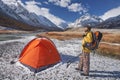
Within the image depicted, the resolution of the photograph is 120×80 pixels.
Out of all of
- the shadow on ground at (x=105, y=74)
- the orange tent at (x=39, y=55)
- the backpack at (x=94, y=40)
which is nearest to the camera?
the backpack at (x=94, y=40)

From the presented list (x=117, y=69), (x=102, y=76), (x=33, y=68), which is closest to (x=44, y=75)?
(x=33, y=68)

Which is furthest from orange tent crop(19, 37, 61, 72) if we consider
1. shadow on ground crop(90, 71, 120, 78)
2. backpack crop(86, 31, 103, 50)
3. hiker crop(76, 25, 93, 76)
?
backpack crop(86, 31, 103, 50)

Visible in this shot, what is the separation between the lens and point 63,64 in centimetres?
1947

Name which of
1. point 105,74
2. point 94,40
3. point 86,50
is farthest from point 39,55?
point 105,74

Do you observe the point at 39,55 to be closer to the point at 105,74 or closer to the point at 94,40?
the point at 94,40

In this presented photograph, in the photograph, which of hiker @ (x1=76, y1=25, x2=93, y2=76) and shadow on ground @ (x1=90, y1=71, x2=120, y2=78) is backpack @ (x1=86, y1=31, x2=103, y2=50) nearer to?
hiker @ (x1=76, y1=25, x2=93, y2=76)

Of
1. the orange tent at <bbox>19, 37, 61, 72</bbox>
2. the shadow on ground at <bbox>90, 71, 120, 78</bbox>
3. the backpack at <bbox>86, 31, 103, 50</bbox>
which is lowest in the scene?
the shadow on ground at <bbox>90, 71, 120, 78</bbox>

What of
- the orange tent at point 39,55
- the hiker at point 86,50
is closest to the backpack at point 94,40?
the hiker at point 86,50

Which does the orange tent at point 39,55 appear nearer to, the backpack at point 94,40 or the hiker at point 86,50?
the hiker at point 86,50

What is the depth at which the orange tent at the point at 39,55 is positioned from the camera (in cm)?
1720

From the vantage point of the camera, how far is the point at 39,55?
17531 mm

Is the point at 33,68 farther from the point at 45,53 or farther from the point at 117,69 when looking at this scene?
the point at 117,69

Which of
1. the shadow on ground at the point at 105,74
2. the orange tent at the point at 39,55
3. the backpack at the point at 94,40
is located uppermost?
the backpack at the point at 94,40

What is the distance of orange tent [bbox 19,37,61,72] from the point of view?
56.4 feet
